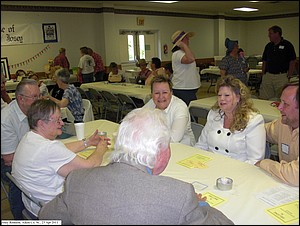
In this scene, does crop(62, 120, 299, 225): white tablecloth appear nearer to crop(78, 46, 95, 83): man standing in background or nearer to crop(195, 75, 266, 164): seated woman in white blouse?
crop(195, 75, 266, 164): seated woman in white blouse

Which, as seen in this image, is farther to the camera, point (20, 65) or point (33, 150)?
point (20, 65)

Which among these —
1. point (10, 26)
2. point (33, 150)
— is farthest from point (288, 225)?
point (10, 26)

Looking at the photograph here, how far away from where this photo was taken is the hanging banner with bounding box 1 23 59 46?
7.96 meters

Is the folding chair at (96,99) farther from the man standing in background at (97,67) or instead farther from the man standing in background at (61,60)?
the man standing in background at (61,60)

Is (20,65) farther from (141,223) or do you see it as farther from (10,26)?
(141,223)

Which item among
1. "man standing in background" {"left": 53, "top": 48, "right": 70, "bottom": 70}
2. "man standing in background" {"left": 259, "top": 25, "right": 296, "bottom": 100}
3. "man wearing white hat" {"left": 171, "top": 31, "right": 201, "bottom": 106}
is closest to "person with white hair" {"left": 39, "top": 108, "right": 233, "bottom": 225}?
"man wearing white hat" {"left": 171, "top": 31, "right": 201, "bottom": 106}

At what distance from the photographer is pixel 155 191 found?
3.17 ft

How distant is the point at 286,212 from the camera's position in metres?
1.27

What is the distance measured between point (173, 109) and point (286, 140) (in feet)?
3.20

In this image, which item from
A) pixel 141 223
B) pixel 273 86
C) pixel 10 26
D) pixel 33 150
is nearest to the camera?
pixel 141 223

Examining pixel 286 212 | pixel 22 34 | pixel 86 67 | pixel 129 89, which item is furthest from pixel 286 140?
pixel 22 34

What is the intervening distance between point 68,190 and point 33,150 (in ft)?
1.90

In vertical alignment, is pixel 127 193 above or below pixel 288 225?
above

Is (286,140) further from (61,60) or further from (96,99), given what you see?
(61,60)
